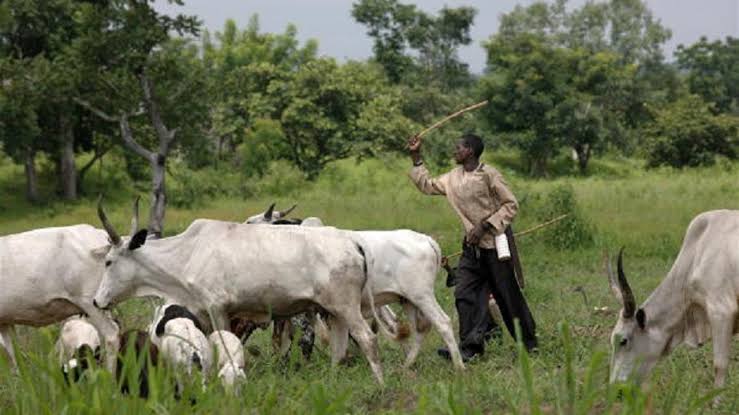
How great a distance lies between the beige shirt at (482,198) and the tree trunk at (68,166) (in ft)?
71.3

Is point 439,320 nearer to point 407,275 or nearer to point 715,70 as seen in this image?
point 407,275

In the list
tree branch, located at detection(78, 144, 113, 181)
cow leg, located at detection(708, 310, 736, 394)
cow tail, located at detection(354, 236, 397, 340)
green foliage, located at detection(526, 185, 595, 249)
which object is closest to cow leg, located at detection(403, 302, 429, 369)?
cow tail, located at detection(354, 236, 397, 340)

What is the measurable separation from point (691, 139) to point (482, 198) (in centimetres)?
2867

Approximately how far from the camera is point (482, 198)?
7.99 m

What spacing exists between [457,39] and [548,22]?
31.7 feet

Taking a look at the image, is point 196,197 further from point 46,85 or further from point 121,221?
point 46,85

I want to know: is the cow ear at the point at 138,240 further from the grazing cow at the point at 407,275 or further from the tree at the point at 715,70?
the tree at the point at 715,70

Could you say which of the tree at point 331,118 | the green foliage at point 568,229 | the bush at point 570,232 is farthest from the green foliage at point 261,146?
the bush at point 570,232

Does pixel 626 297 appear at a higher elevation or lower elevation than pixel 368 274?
higher

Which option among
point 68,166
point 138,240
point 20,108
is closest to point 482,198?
point 138,240

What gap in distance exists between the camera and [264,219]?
8680 millimetres

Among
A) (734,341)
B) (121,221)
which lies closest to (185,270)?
(734,341)

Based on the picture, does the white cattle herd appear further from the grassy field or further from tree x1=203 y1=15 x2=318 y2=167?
tree x1=203 y1=15 x2=318 y2=167

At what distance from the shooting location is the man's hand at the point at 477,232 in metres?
7.92
